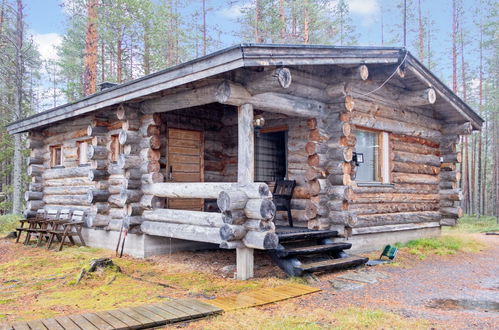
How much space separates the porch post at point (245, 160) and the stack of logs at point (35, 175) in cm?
851

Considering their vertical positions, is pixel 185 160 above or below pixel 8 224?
above

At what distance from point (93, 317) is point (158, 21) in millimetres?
16377

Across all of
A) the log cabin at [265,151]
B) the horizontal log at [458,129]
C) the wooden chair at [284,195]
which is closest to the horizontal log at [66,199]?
the log cabin at [265,151]

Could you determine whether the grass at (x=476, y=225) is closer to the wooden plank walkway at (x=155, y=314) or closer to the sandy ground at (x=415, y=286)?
the sandy ground at (x=415, y=286)

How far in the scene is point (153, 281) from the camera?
6539mm

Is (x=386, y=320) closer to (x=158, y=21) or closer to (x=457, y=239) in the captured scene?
(x=457, y=239)

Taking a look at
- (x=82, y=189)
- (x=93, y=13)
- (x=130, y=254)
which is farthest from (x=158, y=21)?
(x=130, y=254)

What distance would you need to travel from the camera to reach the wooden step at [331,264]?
644 centimetres

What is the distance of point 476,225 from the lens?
706 inches

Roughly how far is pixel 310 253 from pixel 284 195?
5.08ft

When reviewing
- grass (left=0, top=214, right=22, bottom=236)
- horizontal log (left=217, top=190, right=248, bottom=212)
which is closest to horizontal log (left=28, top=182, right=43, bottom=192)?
grass (left=0, top=214, right=22, bottom=236)

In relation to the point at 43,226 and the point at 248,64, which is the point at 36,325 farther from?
the point at 43,226

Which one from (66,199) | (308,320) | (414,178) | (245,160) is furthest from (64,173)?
(414,178)

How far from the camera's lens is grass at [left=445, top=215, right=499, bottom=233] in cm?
1582
